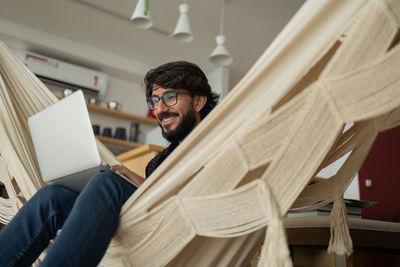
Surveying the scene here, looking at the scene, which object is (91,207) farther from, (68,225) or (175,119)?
(175,119)

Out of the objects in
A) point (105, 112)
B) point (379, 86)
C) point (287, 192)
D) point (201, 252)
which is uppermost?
point (105, 112)

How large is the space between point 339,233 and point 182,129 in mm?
599

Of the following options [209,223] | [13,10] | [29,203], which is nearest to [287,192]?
[209,223]

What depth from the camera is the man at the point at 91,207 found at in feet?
2.25

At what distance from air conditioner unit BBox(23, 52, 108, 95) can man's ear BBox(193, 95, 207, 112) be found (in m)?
2.50

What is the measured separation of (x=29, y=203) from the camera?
913 mm

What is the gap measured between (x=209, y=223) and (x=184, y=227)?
0.18 feet

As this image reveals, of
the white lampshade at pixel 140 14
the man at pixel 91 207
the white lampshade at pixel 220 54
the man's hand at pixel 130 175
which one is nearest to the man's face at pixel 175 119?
the man at pixel 91 207

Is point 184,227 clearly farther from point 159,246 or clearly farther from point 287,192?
point 287,192

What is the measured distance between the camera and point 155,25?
3.09m

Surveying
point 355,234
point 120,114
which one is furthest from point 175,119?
point 120,114

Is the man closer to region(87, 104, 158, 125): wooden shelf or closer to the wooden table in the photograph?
the wooden table

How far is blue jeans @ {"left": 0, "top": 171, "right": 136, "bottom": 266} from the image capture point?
2.21ft

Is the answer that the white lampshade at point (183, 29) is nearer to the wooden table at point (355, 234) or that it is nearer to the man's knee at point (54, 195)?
the wooden table at point (355, 234)
